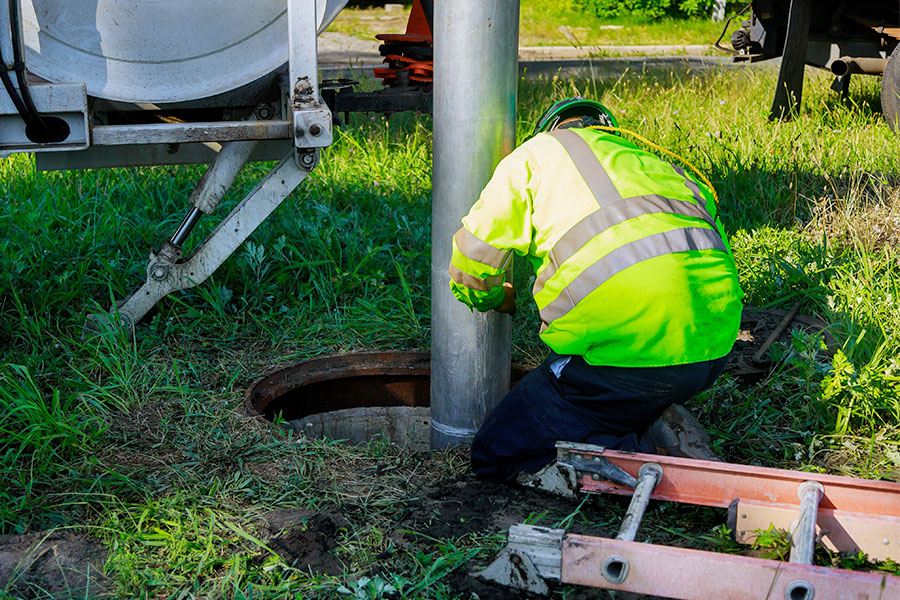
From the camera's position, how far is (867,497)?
2.36m

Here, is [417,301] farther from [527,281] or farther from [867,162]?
[867,162]

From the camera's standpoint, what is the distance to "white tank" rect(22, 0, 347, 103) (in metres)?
3.17

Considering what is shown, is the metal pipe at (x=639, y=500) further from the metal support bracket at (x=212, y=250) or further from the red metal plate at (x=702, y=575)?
the metal support bracket at (x=212, y=250)

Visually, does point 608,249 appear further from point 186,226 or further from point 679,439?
point 186,226

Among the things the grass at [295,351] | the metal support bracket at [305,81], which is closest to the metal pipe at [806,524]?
the grass at [295,351]

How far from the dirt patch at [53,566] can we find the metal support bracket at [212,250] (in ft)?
4.05

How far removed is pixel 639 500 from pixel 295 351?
180 centimetres

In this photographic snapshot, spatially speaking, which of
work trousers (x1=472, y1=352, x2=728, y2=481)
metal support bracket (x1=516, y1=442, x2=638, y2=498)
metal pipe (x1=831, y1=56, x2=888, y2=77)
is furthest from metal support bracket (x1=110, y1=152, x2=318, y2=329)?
metal pipe (x1=831, y1=56, x2=888, y2=77)

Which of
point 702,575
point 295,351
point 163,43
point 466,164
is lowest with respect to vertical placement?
point 295,351

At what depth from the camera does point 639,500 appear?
7.60 ft

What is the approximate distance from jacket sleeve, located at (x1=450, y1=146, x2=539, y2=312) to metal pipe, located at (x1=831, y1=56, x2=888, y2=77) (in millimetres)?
5568

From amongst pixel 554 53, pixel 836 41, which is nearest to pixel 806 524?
pixel 836 41

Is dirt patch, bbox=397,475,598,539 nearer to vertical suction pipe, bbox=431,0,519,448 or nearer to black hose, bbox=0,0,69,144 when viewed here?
vertical suction pipe, bbox=431,0,519,448

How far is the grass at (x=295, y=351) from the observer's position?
247cm
